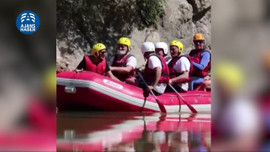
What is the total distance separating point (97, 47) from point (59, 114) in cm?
177

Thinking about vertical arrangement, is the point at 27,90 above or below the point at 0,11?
below

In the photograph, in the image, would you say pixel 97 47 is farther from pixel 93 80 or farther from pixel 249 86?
pixel 249 86

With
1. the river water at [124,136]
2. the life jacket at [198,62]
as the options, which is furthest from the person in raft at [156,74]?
the river water at [124,136]

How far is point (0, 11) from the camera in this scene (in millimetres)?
2051

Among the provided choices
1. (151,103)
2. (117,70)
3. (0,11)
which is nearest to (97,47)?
(117,70)

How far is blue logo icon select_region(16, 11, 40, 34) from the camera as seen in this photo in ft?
6.76

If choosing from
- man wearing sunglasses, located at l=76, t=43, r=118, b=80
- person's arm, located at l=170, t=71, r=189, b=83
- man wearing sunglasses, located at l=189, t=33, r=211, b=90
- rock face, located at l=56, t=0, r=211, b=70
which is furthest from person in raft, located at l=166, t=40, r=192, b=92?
rock face, located at l=56, t=0, r=211, b=70

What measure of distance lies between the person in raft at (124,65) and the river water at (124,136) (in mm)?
2047

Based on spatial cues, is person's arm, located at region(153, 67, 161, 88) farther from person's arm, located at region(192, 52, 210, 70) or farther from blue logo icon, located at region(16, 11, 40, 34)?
blue logo icon, located at region(16, 11, 40, 34)

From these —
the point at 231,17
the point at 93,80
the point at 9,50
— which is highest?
the point at 231,17

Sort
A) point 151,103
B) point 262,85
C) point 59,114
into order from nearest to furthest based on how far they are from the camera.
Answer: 1. point 262,85
2. point 59,114
3. point 151,103

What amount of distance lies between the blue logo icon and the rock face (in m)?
11.1

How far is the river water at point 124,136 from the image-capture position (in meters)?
3.90

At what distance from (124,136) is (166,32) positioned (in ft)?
39.3
